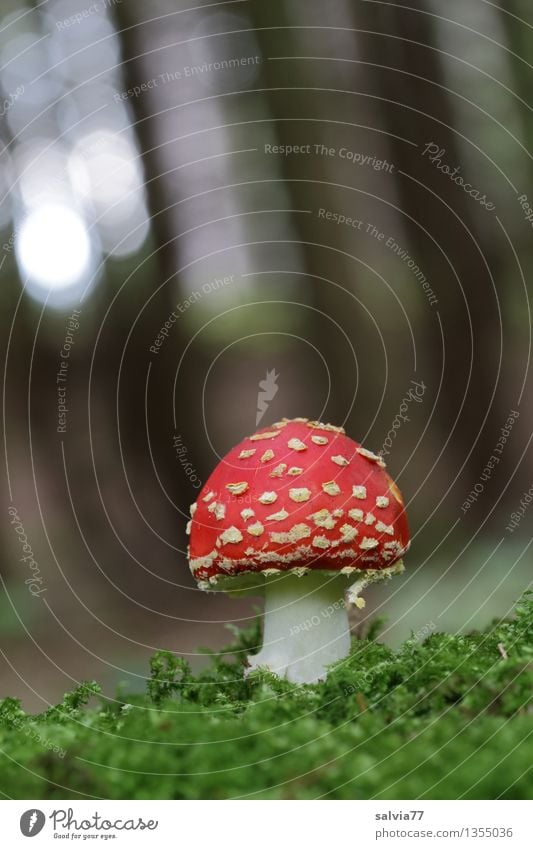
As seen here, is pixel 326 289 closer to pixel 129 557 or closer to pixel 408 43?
pixel 408 43

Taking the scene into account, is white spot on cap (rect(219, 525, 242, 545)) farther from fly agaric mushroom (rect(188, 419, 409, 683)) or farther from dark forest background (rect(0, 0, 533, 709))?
dark forest background (rect(0, 0, 533, 709))

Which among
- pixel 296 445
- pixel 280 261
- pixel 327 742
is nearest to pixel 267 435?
pixel 296 445

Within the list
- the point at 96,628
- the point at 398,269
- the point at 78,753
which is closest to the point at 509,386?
the point at 398,269

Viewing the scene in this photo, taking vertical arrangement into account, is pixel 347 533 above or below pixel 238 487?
below

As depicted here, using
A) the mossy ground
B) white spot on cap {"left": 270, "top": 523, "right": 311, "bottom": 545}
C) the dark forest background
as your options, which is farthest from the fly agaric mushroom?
the dark forest background

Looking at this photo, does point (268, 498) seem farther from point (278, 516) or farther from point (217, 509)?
point (217, 509)

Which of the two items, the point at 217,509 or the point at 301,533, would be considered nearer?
the point at 301,533

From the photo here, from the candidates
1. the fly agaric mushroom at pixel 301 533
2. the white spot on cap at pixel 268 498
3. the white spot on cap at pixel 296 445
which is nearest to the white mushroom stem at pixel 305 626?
the fly agaric mushroom at pixel 301 533
